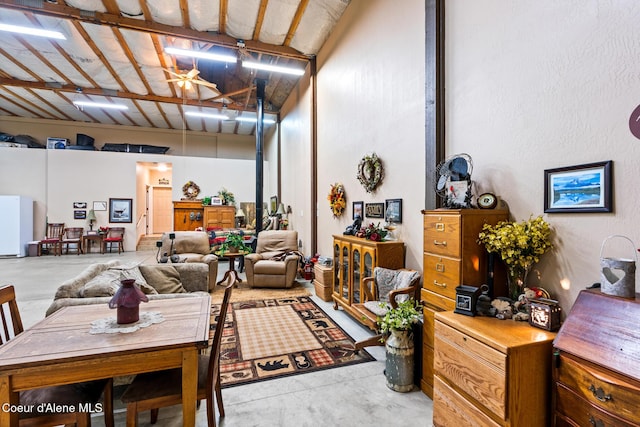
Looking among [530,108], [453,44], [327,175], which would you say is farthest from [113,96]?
[530,108]

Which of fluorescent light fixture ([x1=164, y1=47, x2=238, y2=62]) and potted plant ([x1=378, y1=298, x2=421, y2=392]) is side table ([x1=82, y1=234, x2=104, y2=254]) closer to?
fluorescent light fixture ([x1=164, y1=47, x2=238, y2=62])

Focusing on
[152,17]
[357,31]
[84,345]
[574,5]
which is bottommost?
[84,345]

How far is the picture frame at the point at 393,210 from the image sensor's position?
3.38m

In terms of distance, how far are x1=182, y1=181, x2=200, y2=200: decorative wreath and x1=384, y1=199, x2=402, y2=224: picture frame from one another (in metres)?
8.96

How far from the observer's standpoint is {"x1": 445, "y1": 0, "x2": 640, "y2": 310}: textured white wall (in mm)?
1521

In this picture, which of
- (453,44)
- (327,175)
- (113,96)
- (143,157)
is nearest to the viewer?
(453,44)

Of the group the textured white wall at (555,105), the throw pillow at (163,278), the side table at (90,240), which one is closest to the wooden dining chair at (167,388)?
the throw pillow at (163,278)

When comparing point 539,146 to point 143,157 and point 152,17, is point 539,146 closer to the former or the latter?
point 152,17

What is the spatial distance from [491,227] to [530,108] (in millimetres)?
838

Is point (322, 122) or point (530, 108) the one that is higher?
point (322, 122)

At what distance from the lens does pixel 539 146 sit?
190 centimetres

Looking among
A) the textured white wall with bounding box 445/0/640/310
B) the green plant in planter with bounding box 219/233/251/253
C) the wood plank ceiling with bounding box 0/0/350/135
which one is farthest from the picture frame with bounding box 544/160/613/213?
the green plant in planter with bounding box 219/233/251/253

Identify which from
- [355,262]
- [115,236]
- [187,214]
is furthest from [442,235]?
[115,236]

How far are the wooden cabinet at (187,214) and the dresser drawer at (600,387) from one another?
10792 millimetres
